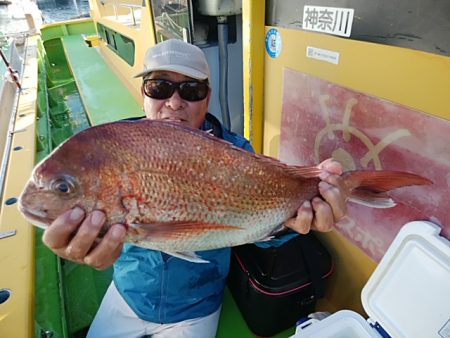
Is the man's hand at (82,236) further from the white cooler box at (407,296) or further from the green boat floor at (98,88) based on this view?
the green boat floor at (98,88)

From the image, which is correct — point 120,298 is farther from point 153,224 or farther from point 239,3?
point 239,3

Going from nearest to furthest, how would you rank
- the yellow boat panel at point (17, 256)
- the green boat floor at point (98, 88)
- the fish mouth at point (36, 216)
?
the fish mouth at point (36, 216), the yellow boat panel at point (17, 256), the green boat floor at point (98, 88)

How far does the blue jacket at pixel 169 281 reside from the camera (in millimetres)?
1575

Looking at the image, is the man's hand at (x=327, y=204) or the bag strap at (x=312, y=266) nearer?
the man's hand at (x=327, y=204)

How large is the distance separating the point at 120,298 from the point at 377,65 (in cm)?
184

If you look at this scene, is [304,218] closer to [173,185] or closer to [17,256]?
[173,185]

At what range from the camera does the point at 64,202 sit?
0.92 m

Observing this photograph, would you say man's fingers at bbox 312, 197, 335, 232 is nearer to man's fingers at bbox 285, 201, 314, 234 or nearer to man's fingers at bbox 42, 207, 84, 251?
man's fingers at bbox 285, 201, 314, 234

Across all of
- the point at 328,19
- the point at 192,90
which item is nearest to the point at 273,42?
the point at 328,19

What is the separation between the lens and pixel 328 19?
147cm

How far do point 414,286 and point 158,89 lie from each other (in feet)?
4.84

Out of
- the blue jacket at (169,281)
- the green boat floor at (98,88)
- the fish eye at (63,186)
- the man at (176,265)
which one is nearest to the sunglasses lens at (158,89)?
the man at (176,265)

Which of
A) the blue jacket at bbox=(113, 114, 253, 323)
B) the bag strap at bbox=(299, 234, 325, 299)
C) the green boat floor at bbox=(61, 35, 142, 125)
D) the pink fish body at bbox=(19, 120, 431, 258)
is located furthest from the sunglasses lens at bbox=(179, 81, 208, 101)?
the green boat floor at bbox=(61, 35, 142, 125)

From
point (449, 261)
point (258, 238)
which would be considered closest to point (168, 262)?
point (258, 238)
